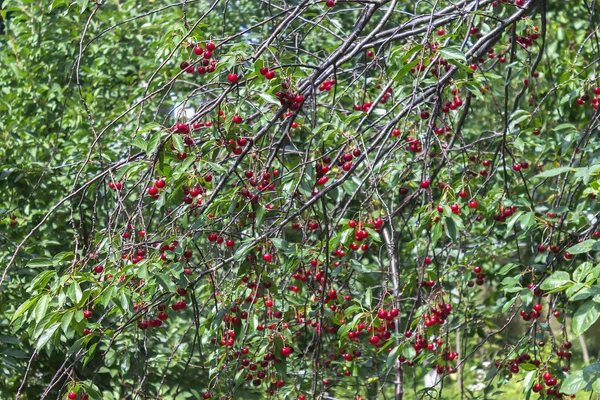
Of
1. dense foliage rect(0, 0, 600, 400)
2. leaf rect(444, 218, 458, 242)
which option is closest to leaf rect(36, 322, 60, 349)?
dense foliage rect(0, 0, 600, 400)

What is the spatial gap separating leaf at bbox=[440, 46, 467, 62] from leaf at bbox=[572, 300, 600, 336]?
27.1 inches

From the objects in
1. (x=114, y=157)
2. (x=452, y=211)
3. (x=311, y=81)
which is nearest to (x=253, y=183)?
(x=311, y=81)

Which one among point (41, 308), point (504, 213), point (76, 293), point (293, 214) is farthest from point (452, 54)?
point (41, 308)

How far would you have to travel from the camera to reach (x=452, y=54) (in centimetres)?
197

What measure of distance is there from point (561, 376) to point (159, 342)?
2.07 m

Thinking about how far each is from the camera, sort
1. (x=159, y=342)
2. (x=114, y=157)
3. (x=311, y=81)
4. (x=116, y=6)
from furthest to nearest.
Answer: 1. (x=116, y=6)
2. (x=159, y=342)
3. (x=114, y=157)
4. (x=311, y=81)

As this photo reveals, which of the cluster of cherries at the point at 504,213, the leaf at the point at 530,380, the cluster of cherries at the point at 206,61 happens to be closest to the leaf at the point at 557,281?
the leaf at the point at 530,380

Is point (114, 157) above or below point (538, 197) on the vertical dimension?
above

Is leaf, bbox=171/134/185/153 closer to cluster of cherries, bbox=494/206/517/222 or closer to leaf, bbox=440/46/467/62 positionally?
leaf, bbox=440/46/467/62

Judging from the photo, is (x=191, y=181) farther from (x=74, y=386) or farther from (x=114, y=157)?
(x=114, y=157)

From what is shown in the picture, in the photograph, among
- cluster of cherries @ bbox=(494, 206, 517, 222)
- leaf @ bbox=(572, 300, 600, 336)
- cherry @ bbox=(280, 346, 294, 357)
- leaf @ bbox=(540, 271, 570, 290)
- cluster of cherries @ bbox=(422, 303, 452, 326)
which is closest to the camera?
leaf @ bbox=(572, 300, 600, 336)

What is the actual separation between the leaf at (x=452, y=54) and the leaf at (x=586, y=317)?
0.69 metres

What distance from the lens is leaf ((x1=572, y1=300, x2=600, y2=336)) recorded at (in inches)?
66.6

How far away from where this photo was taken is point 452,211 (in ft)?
7.32
